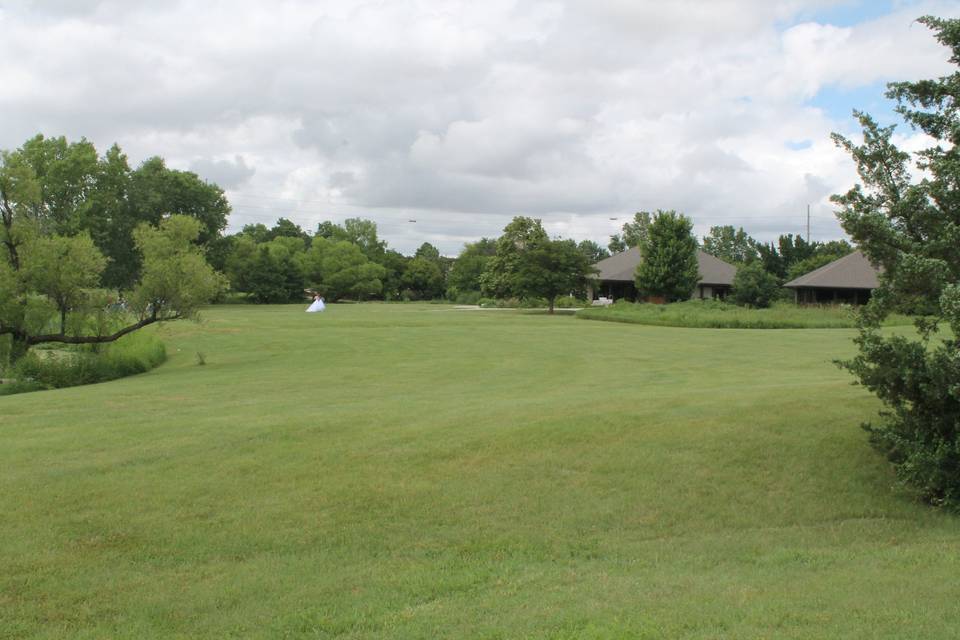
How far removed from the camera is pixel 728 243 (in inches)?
4609

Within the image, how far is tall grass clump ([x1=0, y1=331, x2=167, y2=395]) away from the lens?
22.6m

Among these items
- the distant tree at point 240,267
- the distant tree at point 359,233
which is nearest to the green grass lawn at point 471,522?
the distant tree at point 240,267

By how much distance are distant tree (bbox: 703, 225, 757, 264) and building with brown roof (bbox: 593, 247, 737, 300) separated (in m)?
37.8

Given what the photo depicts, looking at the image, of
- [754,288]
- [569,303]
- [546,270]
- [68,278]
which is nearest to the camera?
[68,278]

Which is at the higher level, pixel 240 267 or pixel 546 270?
pixel 240 267

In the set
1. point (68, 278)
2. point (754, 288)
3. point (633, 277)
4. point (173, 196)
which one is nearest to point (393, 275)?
point (173, 196)

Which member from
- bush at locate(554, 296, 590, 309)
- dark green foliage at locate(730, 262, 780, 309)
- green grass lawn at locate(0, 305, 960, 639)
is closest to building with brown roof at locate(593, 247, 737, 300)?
bush at locate(554, 296, 590, 309)

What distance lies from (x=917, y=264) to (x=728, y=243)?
377 ft

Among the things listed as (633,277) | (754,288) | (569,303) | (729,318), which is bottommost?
(729,318)

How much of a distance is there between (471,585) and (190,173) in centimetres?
8657

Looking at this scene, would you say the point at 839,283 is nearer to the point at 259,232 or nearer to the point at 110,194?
the point at 110,194

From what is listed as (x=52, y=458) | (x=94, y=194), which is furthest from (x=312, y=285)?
(x=52, y=458)

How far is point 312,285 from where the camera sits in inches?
4038

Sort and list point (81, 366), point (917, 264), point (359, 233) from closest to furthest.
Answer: point (917, 264) < point (81, 366) < point (359, 233)
